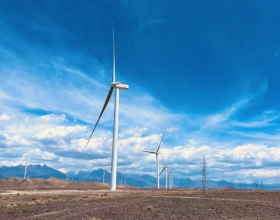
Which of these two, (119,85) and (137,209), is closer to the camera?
(137,209)

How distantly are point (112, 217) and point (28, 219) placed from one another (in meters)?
7.77

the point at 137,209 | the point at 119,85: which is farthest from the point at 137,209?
the point at 119,85

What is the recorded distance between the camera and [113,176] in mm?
82562

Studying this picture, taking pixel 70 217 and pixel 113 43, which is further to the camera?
pixel 113 43

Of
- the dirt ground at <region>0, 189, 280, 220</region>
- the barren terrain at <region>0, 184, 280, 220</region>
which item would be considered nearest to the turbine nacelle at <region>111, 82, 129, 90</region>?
the barren terrain at <region>0, 184, 280, 220</region>

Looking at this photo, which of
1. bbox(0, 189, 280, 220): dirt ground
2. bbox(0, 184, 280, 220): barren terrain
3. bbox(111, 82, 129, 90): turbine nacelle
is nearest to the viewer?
bbox(0, 189, 280, 220): dirt ground

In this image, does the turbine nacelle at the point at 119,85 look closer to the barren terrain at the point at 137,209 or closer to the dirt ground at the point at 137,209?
the barren terrain at the point at 137,209

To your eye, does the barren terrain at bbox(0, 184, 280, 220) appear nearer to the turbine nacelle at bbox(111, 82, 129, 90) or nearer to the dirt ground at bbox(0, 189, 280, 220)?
the dirt ground at bbox(0, 189, 280, 220)

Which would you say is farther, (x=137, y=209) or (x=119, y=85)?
(x=119, y=85)

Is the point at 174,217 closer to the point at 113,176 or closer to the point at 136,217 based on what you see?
the point at 136,217

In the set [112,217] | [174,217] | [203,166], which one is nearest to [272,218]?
[174,217]

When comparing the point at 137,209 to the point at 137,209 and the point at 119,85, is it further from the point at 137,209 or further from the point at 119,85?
the point at 119,85

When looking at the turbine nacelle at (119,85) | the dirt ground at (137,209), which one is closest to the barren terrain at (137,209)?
the dirt ground at (137,209)

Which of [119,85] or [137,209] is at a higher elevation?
[119,85]
